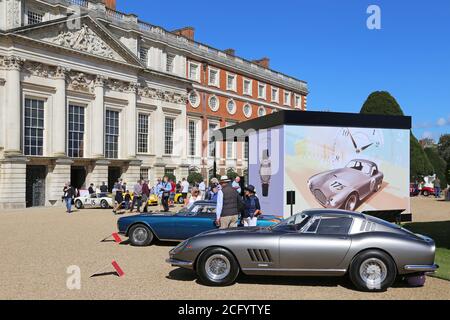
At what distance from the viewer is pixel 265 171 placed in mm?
16672

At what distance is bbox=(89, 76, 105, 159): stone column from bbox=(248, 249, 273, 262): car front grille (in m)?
27.3

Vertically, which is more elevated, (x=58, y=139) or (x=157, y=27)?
(x=157, y=27)

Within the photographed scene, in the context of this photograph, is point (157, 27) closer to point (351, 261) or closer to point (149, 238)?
point (149, 238)

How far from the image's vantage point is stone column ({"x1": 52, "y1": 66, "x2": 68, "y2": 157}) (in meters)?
30.0

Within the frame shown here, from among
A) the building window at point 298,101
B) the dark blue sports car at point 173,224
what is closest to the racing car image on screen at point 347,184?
the dark blue sports car at point 173,224

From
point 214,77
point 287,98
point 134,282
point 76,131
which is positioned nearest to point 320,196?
point 134,282

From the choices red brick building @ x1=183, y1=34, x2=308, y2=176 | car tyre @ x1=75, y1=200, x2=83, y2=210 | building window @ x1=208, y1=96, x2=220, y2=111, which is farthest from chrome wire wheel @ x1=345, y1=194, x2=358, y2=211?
Result: building window @ x1=208, y1=96, x2=220, y2=111

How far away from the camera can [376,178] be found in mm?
16500

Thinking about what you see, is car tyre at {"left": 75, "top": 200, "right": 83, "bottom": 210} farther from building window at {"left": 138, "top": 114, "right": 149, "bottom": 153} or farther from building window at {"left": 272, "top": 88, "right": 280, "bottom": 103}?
building window at {"left": 272, "top": 88, "right": 280, "bottom": 103}

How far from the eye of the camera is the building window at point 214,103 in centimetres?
4462
